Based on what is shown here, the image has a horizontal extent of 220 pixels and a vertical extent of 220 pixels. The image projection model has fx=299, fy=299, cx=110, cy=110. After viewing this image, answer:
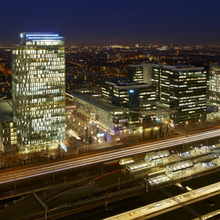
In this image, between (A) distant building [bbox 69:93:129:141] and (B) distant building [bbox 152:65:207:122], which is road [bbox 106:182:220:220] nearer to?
(A) distant building [bbox 69:93:129:141]

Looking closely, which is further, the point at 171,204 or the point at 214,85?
the point at 214,85

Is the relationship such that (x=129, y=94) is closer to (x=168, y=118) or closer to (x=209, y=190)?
(x=168, y=118)

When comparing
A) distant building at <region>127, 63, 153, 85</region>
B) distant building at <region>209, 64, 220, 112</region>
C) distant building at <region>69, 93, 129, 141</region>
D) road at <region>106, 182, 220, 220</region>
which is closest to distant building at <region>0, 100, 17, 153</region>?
distant building at <region>69, 93, 129, 141</region>

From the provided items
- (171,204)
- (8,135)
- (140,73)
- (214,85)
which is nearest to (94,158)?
(8,135)

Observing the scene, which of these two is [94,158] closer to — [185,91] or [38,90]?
[38,90]

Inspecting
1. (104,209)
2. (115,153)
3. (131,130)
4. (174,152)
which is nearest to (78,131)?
(131,130)

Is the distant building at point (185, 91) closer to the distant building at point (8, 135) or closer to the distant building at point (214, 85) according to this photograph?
the distant building at point (214, 85)
